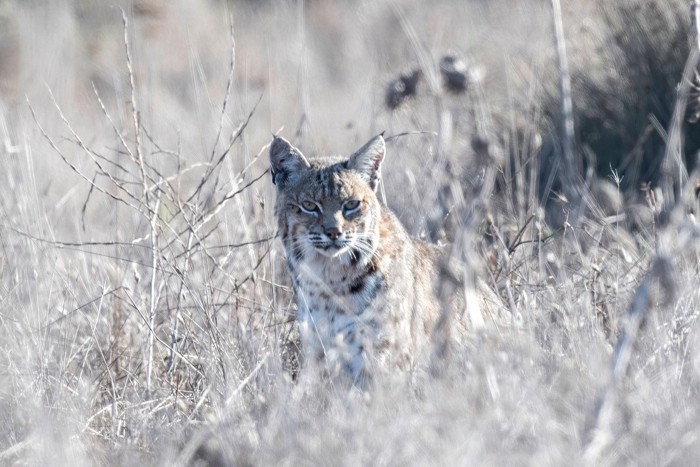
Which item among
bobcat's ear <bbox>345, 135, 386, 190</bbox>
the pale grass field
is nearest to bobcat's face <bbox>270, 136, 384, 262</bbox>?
bobcat's ear <bbox>345, 135, 386, 190</bbox>

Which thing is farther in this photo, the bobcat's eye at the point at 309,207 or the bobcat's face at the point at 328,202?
the bobcat's eye at the point at 309,207

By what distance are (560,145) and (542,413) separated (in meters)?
5.57

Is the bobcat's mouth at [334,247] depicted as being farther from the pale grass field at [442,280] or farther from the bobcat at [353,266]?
the pale grass field at [442,280]

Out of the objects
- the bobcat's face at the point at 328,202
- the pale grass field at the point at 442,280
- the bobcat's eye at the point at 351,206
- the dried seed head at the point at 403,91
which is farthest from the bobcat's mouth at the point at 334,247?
the dried seed head at the point at 403,91

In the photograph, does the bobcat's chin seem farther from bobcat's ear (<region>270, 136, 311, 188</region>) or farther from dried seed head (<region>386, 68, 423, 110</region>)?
dried seed head (<region>386, 68, 423, 110</region>)

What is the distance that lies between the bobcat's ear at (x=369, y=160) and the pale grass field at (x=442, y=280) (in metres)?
0.20

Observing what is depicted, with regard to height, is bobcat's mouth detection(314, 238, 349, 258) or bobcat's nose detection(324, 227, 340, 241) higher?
bobcat's nose detection(324, 227, 340, 241)

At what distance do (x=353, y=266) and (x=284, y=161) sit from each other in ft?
2.35

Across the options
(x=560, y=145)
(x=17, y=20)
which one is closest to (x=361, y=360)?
(x=560, y=145)

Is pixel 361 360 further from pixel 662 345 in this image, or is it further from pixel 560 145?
pixel 560 145

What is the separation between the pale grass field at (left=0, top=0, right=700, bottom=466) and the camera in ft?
13.0

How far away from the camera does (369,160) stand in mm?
6176

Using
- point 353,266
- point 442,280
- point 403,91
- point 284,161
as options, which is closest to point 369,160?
point 284,161

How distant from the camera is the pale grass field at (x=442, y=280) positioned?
3977mm
